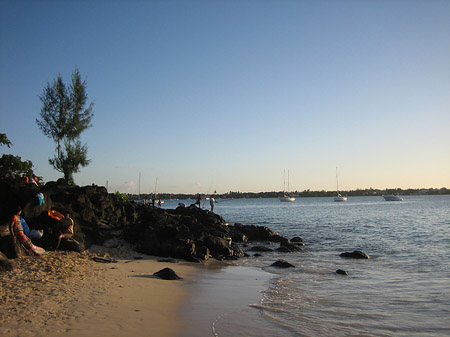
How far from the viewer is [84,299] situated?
8969 millimetres

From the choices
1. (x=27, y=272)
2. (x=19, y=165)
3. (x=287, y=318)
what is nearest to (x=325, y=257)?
(x=287, y=318)

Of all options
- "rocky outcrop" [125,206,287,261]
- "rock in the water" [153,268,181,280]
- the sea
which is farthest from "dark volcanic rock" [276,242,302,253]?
"rock in the water" [153,268,181,280]

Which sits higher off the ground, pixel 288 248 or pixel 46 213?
pixel 46 213

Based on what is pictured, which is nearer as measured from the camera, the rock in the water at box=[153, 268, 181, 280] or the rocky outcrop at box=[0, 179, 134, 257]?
the rock in the water at box=[153, 268, 181, 280]

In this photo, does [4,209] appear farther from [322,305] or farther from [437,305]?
[437,305]

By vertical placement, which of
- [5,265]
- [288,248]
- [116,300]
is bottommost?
[288,248]

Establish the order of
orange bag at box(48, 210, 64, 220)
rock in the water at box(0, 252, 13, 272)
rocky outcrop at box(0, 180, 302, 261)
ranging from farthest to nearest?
orange bag at box(48, 210, 64, 220), rocky outcrop at box(0, 180, 302, 261), rock in the water at box(0, 252, 13, 272)

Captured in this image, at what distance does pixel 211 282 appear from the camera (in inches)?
515

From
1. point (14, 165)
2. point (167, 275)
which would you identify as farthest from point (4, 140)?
point (167, 275)

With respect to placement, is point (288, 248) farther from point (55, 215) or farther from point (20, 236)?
point (20, 236)

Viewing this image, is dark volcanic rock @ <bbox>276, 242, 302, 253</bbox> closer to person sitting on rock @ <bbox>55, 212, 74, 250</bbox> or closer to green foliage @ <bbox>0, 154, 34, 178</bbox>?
person sitting on rock @ <bbox>55, 212, 74, 250</bbox>

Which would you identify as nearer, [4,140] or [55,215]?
[55,215]

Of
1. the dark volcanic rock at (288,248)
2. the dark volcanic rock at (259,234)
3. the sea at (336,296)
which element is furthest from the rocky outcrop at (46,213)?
the dark volcanic rock at (259,234)

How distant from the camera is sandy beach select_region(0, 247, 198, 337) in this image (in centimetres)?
712
